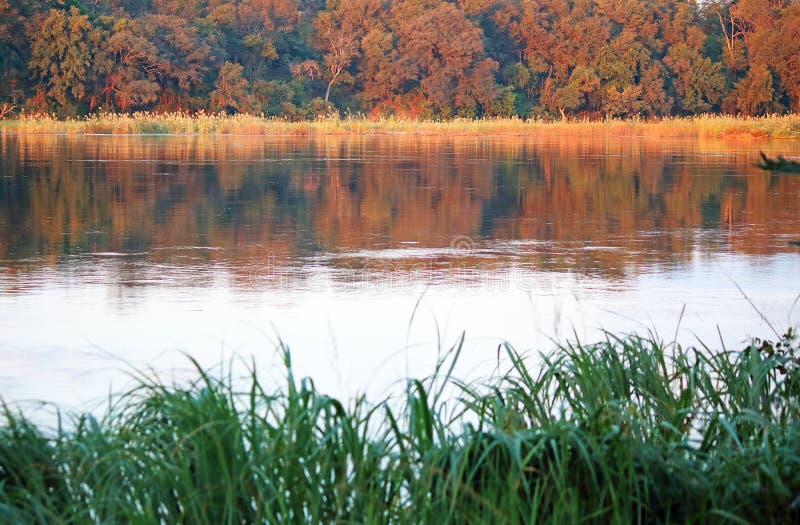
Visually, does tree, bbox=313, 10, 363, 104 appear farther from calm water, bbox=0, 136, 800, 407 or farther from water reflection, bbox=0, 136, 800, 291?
calm water, bbox=0, 136, 800, 407

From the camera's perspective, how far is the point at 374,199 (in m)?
18.7

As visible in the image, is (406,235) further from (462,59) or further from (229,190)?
(462,59)

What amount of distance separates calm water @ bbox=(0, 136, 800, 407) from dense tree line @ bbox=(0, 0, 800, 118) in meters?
46.3

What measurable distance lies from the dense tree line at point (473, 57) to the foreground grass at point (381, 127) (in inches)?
390

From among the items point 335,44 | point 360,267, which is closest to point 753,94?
point 335,44

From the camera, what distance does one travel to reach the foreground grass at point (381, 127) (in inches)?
2011

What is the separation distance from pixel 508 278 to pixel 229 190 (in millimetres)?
10239

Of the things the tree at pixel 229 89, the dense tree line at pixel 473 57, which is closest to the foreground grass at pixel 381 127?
the tree at pixel 229 89

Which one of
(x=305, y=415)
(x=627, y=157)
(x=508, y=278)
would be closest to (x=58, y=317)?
(x=508, y=278)

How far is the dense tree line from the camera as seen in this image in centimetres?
6888

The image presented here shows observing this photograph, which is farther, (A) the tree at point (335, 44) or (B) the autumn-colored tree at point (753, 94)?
(B) the autumn-colored tree at point (753, 94)

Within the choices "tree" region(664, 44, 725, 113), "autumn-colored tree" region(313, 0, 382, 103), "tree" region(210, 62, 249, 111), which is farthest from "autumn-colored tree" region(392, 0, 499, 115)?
"tree" region(664, 44, 725, 113)

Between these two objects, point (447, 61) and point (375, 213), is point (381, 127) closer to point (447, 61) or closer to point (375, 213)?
point (447, 61)

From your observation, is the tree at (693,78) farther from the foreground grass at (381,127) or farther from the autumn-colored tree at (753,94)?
the foreground grass at (381,127)
